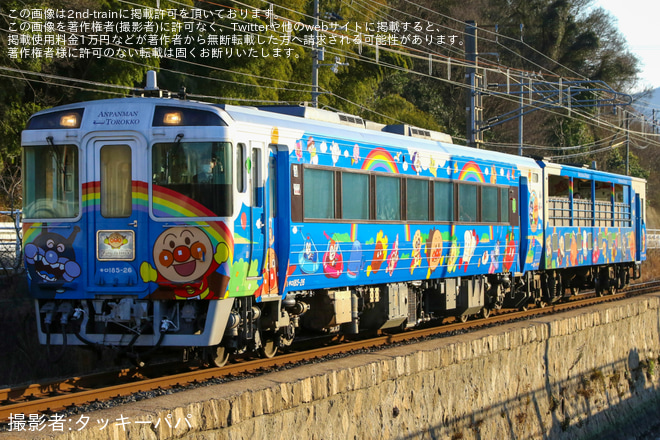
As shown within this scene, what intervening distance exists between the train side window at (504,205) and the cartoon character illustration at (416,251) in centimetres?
327

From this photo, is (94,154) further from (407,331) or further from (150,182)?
(407,331)

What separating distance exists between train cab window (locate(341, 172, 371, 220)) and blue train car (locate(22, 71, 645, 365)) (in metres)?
0.03

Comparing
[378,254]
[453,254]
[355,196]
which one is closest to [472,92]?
[453,254]

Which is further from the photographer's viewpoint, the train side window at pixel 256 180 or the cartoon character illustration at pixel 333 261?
the cartoon character illustration at pixel 333 261

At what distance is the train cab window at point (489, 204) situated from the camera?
50.8 feet

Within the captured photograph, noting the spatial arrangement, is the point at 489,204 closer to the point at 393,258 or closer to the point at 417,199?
the point at 417,199

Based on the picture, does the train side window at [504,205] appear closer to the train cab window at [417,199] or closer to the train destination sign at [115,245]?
the train cab window at [417,199]

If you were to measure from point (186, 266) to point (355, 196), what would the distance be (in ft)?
10.7

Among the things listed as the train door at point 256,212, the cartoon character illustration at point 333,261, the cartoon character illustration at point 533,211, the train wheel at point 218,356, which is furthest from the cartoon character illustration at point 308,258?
the cartoon character illustration at point 533,211

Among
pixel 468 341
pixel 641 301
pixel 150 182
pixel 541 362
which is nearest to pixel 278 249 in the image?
pixel 150 182

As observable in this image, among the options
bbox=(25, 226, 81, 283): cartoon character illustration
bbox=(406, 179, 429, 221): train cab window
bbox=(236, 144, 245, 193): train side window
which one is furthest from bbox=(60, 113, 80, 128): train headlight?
bbox=(406, 179, 429, 221): train cab window

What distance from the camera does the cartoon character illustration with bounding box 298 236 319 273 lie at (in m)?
10.7

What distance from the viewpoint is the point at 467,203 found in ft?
49.0

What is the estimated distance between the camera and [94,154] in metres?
9.64
